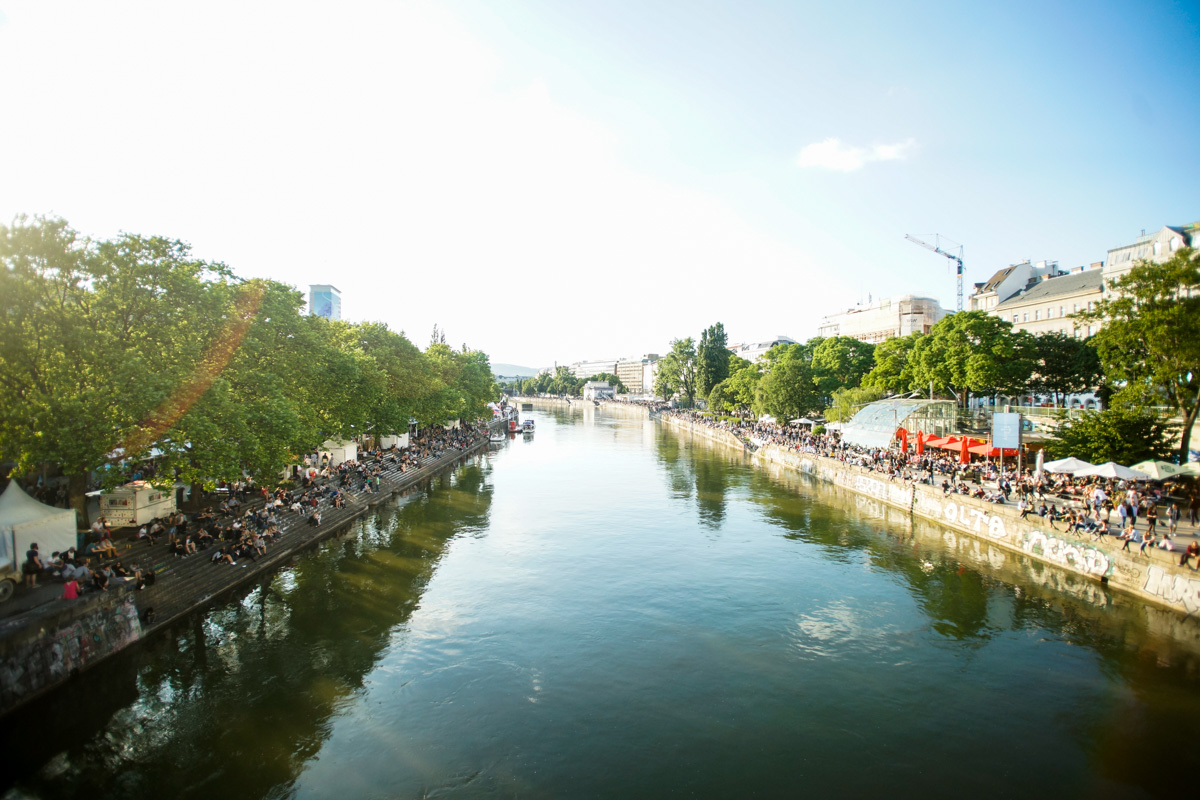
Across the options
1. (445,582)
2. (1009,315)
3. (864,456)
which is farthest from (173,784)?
(1009,315)

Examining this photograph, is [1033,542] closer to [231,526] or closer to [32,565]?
[231,526]

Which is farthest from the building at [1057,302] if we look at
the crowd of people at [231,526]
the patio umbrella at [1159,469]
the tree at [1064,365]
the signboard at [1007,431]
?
the crowd of people at [231,526]

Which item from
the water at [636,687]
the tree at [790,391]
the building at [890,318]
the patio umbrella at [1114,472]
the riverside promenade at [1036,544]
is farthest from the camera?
the building at [890,318]

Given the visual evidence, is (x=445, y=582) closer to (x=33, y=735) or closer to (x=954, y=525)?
(x=33, y=735)

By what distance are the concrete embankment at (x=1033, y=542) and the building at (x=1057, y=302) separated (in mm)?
37963

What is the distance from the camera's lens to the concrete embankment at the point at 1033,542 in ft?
73.5

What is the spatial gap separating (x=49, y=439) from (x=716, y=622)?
910 inches

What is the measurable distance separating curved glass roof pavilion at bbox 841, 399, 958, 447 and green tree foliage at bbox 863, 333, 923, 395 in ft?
30.2

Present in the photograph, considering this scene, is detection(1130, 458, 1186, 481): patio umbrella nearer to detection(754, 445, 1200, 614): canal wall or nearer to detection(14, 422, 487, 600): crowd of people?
detection(754, 445, 1200, 614): canal wall

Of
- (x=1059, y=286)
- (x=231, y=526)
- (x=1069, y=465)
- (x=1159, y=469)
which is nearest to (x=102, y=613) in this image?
(x=231, y=526)

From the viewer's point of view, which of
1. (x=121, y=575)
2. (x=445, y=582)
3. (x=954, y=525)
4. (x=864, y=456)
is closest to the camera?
(x=121, y=575)

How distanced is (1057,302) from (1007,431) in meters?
47.3

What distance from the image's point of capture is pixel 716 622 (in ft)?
72.9

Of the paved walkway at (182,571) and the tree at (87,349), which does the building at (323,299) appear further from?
the tree at (87,349)
